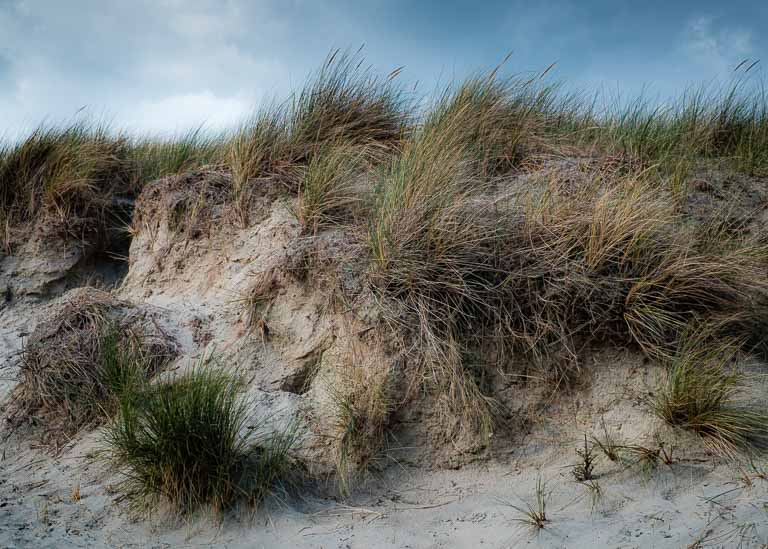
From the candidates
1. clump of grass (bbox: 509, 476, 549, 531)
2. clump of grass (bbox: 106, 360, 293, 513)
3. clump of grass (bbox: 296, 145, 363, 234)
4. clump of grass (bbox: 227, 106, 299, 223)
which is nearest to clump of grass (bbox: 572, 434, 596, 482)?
clump of grass (bbox: 509, 476, 549, 531)

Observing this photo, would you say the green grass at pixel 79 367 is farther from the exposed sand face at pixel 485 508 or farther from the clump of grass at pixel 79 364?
the exposed sand face at pixel 485 508

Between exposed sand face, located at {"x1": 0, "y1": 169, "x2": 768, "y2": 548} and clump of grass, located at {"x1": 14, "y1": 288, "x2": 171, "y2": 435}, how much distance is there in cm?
18

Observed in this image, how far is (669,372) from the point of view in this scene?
3.96 meters

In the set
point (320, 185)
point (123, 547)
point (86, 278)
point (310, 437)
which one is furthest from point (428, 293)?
point (86, 278)

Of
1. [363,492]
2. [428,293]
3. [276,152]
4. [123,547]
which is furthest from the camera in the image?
[276,152]

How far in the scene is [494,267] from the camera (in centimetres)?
423

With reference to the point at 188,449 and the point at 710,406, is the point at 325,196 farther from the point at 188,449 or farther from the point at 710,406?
the point at 710,406

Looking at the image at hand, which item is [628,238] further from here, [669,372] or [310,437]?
[310,437]

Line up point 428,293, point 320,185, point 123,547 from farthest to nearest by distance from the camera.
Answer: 1. point 320,185
2. point 428,293
3. point 123,547

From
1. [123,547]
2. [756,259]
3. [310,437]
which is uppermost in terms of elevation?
[756,259]

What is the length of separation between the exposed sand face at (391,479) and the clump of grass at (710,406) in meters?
0.09

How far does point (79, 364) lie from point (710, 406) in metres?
4.05

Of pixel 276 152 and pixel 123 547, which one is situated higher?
pixel 276 152

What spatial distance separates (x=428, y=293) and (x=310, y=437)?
1125 mm
